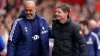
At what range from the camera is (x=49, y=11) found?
16359 millimetres

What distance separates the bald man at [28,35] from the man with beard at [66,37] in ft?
0.83

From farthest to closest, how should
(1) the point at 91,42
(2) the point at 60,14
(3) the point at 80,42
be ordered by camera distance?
(1) the point at 91,42
(3) the point at 80,42
(2) the point at 60,14

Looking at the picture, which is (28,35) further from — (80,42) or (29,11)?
(80,42)

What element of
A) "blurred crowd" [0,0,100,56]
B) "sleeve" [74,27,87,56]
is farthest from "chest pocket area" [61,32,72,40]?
"blurred crowd" [0,0,100,56]

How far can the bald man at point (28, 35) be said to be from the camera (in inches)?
363

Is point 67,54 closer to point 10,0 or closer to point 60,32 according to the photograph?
point 60,32

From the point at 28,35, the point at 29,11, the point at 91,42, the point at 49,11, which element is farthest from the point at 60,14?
the point at 49,11

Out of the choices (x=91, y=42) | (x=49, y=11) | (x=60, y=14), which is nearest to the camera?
(x=60, y=14)

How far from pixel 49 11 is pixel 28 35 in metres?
7.15

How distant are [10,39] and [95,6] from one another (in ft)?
31.7

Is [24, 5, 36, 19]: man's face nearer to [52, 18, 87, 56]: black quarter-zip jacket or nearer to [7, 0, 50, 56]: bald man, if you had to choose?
[7, 0, 50, 56]: bald man

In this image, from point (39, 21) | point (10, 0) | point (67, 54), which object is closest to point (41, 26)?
point (39, 21)

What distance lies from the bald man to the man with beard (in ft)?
0.83

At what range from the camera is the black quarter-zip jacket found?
361 inches
